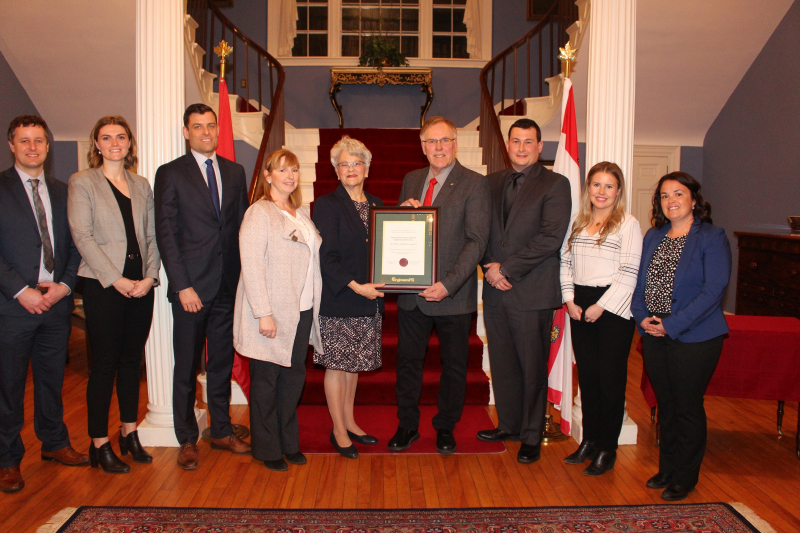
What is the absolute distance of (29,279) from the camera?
2672 mm

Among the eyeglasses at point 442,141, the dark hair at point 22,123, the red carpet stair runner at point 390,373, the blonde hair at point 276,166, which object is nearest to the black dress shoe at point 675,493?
the red carpet stair runner at point 390,373

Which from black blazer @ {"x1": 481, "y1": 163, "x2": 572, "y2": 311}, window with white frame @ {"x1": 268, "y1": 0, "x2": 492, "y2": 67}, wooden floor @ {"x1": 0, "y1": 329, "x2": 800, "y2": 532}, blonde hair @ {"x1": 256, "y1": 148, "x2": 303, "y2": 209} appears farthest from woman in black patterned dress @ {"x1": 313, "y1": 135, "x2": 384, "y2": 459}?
window with white frame @ {"x1": 268, "y1": 0, "x2": 492, "y2": 67}

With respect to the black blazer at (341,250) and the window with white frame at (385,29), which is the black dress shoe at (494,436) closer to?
the black blazer at (341,250)

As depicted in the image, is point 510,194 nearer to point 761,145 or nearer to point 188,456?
point 188,456

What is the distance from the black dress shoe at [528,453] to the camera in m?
2.96

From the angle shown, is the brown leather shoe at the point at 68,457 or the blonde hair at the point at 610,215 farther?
the brown leather shoe at the point at 68,457

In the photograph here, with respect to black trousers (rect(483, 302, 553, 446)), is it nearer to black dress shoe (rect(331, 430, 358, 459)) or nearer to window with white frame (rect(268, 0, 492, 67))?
black dress shoe (rect(331, 430, 358, 459))

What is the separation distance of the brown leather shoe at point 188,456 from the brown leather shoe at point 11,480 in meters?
0.71

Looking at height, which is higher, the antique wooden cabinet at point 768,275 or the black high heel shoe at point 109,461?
the antique wooden cabinet at point 768,275

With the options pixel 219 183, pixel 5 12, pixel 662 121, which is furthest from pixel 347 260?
pixel 662 121

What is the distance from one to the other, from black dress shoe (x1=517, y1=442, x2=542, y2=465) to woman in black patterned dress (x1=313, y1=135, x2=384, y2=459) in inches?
36.0

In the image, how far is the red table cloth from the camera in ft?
10.3

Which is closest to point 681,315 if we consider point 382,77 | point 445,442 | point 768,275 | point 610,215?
point 610,215

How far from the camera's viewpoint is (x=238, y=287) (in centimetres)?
279
